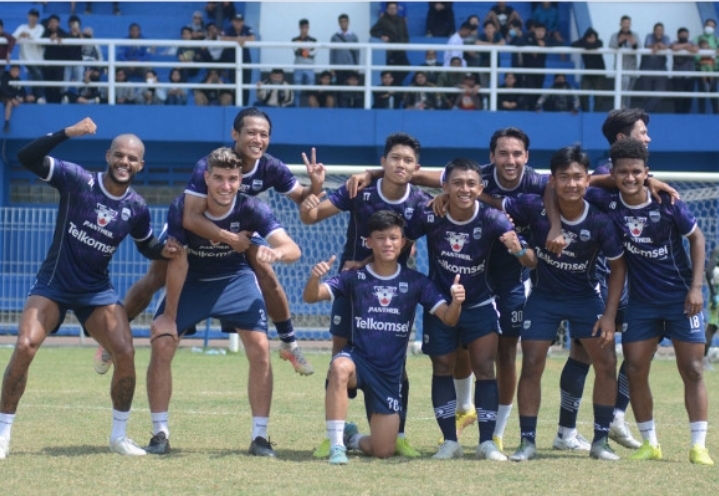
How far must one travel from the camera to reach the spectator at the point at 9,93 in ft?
78.2

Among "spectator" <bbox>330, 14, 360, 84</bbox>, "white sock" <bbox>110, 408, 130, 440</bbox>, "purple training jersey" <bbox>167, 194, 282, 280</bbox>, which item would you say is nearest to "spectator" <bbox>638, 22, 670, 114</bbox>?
"spectator" <bbox>330, 14, 360, 84</bbox>

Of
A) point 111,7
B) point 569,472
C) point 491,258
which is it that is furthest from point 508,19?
point 569,472

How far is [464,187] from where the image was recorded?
952 cm

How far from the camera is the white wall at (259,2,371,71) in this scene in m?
28.4

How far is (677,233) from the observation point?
9.61 m

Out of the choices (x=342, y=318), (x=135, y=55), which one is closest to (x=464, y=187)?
(x=342, y=318)

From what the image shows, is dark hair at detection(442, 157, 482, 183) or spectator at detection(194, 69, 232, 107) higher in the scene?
spectator at detection(194, 69, 232, 107)

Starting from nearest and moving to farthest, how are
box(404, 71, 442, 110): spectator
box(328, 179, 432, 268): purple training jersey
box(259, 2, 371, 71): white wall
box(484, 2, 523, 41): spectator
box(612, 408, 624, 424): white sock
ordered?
box(328, 179, 432, 268): purple training jersey < box(612, 408, 624, 424): white sock < box(404, 71, 442, 110): spectator < box(484, 2, 523, 41): spectator < box(259, 2, 371, 71): white wall

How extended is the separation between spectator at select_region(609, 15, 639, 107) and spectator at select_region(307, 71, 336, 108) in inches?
223

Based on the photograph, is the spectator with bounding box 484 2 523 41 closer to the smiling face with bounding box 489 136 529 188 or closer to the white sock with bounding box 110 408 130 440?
the smiling face with bounding box 489 136 529 188

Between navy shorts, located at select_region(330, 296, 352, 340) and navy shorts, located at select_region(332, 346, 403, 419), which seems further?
navy shorts, located at select_region(330, 296, 352, 340)

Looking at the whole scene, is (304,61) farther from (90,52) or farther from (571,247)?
(571,247)

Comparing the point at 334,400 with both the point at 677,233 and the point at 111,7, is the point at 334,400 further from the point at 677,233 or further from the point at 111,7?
the point at 111,7

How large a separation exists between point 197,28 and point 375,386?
17.9m
